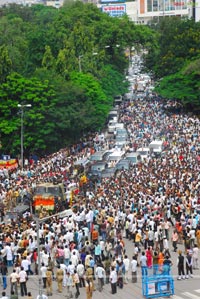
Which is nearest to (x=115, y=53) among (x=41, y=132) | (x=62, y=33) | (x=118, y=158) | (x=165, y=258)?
(x=62, y=33)

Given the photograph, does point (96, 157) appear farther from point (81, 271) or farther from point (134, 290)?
point (81, 271)

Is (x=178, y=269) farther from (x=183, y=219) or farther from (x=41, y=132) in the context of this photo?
(x=41, y=132)

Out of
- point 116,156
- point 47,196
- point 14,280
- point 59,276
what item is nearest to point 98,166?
point 116,156

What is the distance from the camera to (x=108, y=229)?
33.3 meters

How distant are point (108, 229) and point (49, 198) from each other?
7426mm

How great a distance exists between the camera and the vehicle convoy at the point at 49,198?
39.9m

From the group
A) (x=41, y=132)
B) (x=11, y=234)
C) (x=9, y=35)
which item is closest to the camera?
(x=11, y=234)

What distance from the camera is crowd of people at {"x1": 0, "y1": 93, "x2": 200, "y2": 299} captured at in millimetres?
28672

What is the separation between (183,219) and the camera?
3362cm

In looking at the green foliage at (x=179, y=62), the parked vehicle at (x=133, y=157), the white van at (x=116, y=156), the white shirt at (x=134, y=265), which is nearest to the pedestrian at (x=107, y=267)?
the white shirt at (x=134, y=265)

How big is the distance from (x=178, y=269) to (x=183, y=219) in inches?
167

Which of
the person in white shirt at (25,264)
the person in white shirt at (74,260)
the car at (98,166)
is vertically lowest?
the person in white shirt at (25,264)

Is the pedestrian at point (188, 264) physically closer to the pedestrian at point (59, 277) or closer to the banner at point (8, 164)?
the pedestrian at point (59, 277)

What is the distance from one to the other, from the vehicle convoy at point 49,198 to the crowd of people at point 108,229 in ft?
3.22
